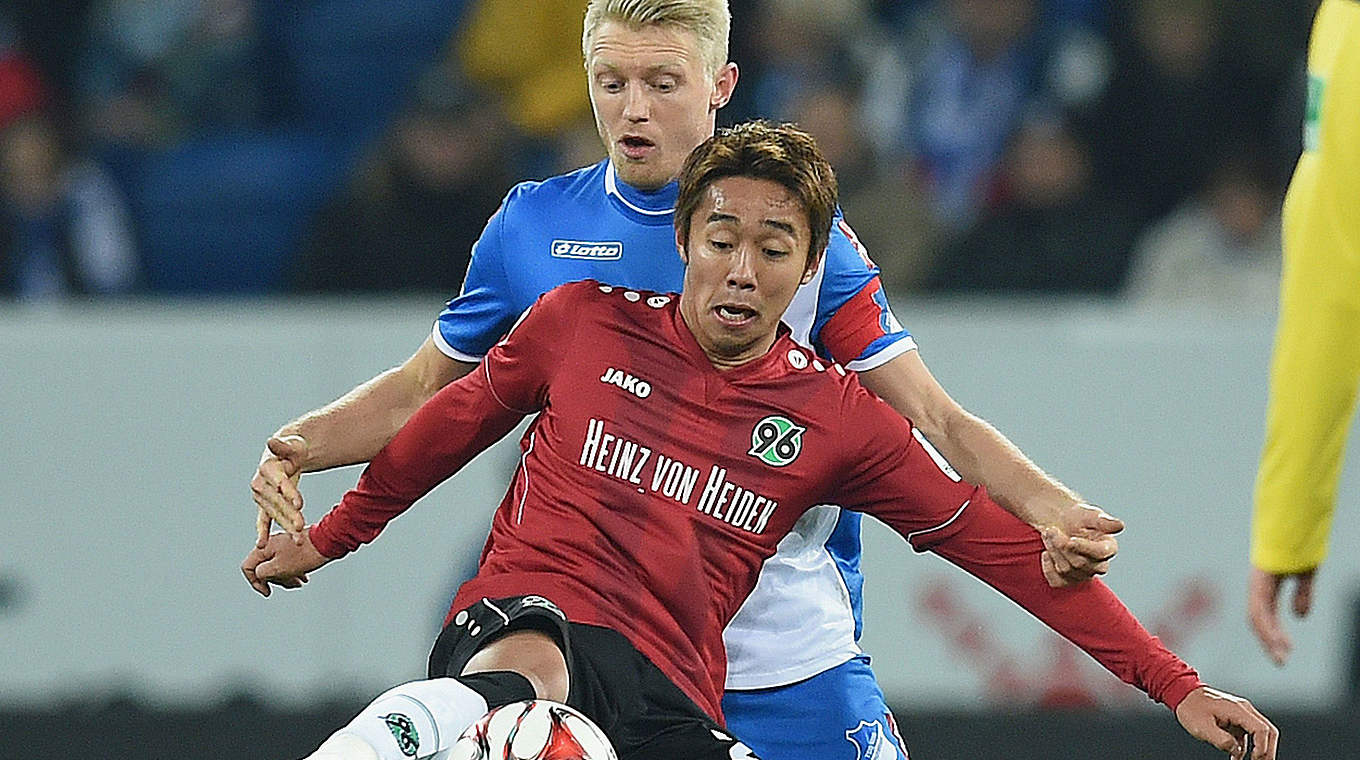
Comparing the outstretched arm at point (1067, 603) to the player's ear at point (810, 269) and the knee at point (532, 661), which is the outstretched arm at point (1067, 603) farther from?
the knee at point (532, 661)

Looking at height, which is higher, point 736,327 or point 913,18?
point 913,18

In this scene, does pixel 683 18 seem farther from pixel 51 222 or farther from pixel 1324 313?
pixel 51 222

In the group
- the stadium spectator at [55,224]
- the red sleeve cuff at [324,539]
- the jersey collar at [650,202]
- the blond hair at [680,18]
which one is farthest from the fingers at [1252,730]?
the stadium spectator at [55,224]

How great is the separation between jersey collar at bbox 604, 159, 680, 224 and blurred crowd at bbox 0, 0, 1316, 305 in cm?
323

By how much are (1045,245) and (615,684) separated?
4264 millimetres

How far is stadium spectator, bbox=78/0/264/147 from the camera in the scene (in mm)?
8711

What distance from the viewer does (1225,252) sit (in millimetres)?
7594

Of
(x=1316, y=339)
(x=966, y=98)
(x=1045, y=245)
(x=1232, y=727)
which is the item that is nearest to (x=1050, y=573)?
(x=1232, y=727)

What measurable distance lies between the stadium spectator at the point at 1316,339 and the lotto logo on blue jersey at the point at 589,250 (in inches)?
47.3

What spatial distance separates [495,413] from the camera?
3955 mm

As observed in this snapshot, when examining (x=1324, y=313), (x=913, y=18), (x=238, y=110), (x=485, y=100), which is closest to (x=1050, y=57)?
(x=913, y=18)

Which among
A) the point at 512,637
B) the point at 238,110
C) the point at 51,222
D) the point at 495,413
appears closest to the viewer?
the point at 512,637

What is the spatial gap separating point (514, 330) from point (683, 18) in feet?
2.04

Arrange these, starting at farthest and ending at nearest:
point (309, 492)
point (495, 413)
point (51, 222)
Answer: point (51, 222) < point (309, 492) < point (495, 413)
